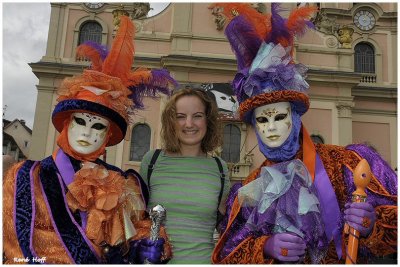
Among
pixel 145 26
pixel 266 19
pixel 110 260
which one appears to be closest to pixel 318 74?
pixel 145 26

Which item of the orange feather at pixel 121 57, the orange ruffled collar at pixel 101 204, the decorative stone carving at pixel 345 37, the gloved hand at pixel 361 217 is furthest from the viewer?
the decorative stone carving at pixel 345 37

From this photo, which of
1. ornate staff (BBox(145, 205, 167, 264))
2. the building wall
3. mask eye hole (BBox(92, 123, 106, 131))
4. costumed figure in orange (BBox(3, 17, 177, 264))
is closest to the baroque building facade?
costumed figure in orange (BBox(3, 17, 177, 264))

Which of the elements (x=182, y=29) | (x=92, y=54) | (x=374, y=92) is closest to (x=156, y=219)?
(x=92, y=54)

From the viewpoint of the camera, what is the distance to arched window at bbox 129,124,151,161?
14.0 meters

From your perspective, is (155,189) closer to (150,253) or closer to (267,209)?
(150,253)

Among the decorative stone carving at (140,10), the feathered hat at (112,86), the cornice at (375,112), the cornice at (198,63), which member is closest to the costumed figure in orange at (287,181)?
the feathered hat at (112,86)

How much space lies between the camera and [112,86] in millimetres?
A: 3021

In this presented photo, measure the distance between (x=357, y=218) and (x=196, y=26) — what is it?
45.4 ft

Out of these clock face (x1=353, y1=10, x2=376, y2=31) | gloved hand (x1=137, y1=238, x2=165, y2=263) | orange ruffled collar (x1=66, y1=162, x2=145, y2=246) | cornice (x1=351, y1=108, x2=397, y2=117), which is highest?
clock face (x1=353, y1=10, x2=376, y2=31)

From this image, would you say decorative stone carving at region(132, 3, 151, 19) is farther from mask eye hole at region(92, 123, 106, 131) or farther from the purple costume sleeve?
the purple costume sleeve

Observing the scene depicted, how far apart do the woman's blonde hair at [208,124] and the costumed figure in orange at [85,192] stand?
0.33 metres

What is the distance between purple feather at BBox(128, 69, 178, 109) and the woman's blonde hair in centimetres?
13

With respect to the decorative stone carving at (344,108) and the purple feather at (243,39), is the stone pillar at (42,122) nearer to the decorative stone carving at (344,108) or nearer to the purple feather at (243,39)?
the decorative stone carving at (344,108)

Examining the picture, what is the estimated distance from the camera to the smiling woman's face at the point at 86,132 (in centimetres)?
290
